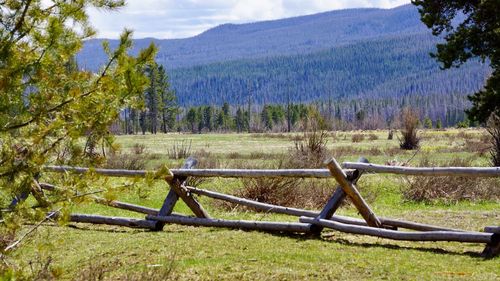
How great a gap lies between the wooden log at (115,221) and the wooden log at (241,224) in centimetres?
12

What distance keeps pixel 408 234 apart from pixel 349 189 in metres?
0.96

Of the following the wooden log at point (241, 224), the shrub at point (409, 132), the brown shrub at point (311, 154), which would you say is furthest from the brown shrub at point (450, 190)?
the shrub at point (409, 132)

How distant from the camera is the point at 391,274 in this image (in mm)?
8180

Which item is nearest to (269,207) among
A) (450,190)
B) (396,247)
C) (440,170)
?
(396,247)

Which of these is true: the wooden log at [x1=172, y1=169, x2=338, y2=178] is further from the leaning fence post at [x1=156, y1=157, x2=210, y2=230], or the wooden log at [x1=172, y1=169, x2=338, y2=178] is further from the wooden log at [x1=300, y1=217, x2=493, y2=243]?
the wooden log at [x1=300, y1=217, x2=493, y2=243]

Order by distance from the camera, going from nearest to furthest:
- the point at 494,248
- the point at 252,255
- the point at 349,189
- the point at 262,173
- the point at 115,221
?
the point at 494,248, the point at 252,255, the point at 349,189, the point at 262,173, the point at 115,221

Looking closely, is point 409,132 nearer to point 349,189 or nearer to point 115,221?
point 115,221

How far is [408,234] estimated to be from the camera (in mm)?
9656

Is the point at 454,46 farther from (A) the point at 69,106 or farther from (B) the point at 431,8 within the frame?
(A) the point at 69,106

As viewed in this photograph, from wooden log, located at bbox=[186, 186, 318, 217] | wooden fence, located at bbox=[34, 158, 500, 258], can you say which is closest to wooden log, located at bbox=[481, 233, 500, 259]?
wooden fence, located at bbox=[34, 158, 500, 258]

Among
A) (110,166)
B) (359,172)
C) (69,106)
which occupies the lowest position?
(110,166)

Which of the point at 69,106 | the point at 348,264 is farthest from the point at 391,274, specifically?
the point at 69,106

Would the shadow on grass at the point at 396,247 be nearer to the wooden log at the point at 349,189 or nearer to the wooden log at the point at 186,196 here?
the wooden log at the point at 349,189

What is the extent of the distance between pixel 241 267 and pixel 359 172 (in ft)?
8.13
